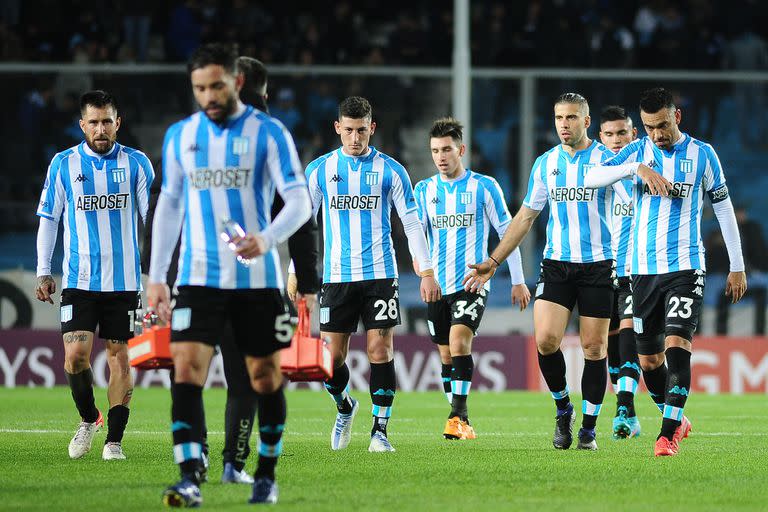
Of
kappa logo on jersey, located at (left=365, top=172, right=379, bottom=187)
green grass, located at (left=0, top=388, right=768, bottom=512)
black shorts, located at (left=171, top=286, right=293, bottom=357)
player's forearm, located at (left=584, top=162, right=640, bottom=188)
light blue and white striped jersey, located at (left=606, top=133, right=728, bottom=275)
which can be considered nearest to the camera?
black shorts, located at (left=171, top=286, right=293, bottom=357)

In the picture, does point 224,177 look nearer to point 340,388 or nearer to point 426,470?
point 426,470

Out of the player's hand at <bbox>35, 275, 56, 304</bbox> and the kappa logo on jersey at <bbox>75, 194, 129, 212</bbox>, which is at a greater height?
the kappa logo on jersey at <bbox>75, 194, 129, 212</bbox>

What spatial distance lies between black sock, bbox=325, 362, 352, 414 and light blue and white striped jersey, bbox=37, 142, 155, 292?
4.90ft

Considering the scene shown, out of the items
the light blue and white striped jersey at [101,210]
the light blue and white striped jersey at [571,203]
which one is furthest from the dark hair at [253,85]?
the light blue and white striped jersey at [571,203]

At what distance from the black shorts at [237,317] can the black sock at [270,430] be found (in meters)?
0.24

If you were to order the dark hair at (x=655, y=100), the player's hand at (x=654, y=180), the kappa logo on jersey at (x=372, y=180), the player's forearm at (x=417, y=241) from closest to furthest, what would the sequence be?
the player's hand at (x=654, y=180)
the dark hair at (x=655, y=100)
the player's forearm at (x=417, y=241)
the kappa logo on jersey at (x=372, y=180)

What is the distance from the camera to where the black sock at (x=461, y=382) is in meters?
10.4

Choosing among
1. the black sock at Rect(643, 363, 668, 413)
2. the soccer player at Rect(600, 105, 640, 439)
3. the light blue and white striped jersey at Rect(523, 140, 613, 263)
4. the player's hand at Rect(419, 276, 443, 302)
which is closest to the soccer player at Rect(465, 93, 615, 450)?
the light blue and white striped jersey at Rect(523, 140, 613, 263)

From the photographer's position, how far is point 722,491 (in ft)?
23.0

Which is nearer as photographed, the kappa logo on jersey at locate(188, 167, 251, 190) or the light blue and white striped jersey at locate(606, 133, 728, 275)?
the kappa logo on jersey at locate(188, 167, 251, 190)

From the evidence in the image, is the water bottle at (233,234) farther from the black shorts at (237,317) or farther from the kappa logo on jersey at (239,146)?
the kappa logo on jersey at (239,146)

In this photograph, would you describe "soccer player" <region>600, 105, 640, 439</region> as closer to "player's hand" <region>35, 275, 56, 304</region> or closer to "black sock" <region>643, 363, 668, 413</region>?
"black sock" <region>643, 363, 668, 413</region>

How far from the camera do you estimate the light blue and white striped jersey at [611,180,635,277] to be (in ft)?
36.9

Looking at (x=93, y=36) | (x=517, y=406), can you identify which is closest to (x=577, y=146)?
(x=517, y=406)
